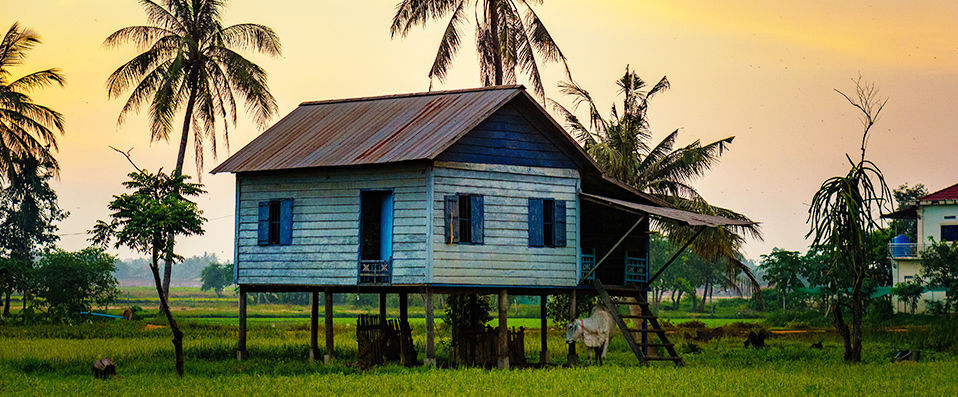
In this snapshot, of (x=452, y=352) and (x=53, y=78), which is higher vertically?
(x=53, y=78)

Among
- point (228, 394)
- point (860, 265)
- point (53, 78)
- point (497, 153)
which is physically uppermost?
point (53, 78)

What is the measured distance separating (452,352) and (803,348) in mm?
11446

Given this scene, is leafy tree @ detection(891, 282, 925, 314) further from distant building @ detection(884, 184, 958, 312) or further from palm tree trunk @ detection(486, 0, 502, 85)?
palm tree trunk @ detection(486, 0, 502, 85)

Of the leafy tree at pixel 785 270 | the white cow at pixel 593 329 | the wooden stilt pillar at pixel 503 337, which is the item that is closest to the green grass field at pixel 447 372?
the white cow at pixel 593 329

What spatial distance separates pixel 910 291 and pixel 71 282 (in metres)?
35.7

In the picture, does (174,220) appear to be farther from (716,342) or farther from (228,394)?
(716,342)

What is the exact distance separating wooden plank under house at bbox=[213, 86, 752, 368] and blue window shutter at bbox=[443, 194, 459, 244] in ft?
0.09

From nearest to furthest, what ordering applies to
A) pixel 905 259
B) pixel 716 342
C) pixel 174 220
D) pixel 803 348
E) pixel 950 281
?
pixel 174 220 → pixel 803 348 → pixel 716 342 → pixel 950 281 → pixel 905 259

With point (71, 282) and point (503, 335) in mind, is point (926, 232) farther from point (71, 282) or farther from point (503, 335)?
point (71, 282)

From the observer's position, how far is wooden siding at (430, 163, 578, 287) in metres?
24.5

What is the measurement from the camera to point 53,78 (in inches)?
1795

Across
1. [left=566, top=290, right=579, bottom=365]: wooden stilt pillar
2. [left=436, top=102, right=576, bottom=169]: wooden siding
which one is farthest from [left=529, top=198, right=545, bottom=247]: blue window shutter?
[left=566, top=290, right=579, bottom=365]: wooden stilt pillar

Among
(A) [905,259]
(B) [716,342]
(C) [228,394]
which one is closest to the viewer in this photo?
(C) [228,394]

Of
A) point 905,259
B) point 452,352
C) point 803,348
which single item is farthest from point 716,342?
point 905,259
